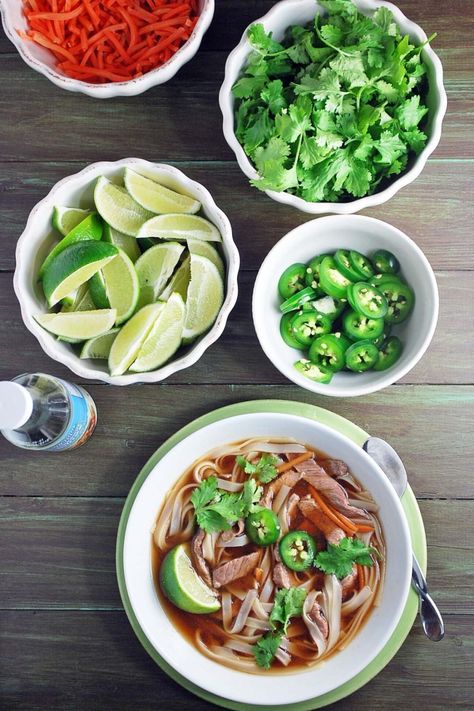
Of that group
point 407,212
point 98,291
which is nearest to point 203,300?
point 98,291

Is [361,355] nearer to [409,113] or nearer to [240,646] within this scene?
[409,113]

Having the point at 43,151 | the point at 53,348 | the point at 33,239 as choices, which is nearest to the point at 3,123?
the point at 43,151

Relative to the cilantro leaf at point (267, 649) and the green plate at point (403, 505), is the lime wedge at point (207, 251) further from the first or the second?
the cilantro leaf at point (267, 649)

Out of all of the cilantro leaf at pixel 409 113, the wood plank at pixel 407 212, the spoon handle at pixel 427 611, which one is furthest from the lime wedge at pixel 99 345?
the spoon handle at pixel 427 611

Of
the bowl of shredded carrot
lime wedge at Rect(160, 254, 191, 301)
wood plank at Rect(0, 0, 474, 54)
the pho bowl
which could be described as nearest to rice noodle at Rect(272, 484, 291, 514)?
the pho bowl

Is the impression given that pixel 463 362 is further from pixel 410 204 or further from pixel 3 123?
pixel 3 123

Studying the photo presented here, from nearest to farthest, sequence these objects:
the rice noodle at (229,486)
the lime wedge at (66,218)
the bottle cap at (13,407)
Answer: the bottle cap at (13,407) < the lime wedge at (66,218) < the rice noodle at (229,486)

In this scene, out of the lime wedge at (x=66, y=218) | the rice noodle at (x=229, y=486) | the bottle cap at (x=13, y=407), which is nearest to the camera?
the bottle cap at (x=13, y=407)
